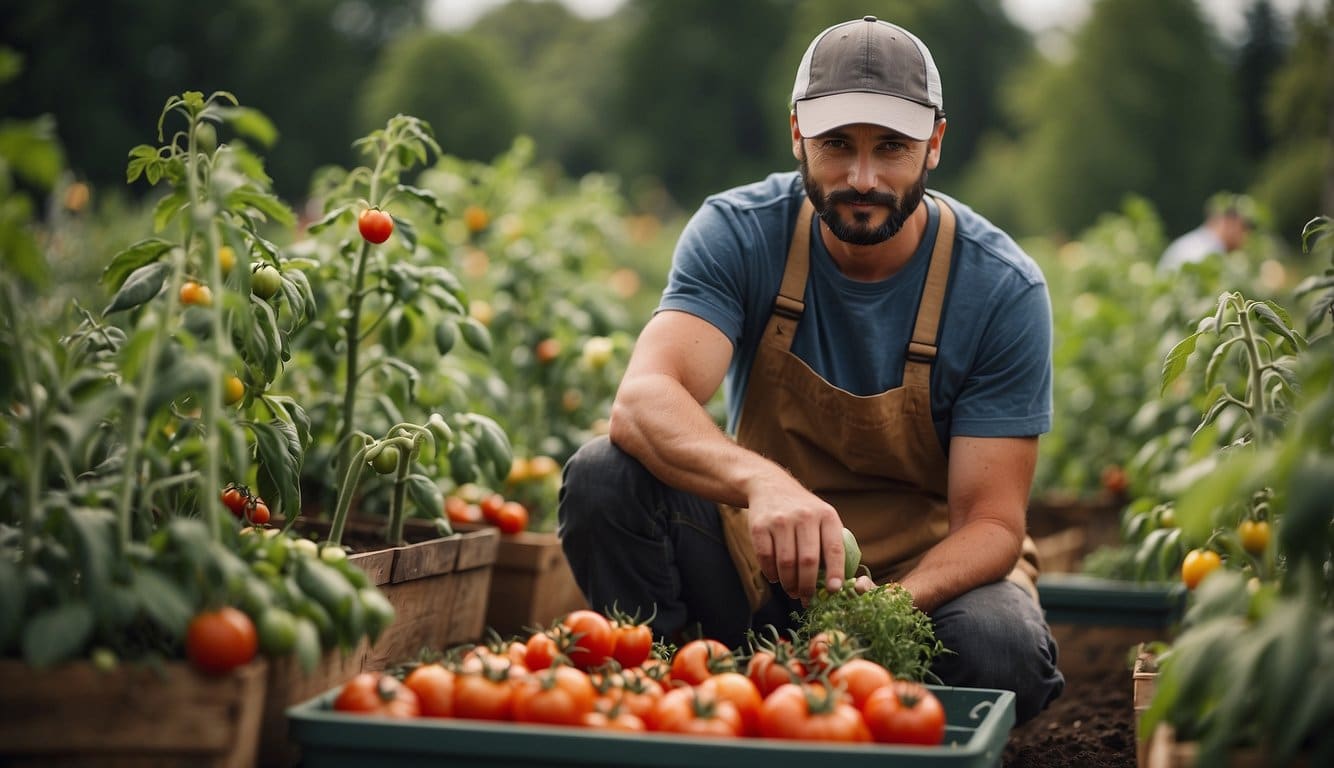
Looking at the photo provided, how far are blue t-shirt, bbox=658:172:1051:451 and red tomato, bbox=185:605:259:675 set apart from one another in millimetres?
1455

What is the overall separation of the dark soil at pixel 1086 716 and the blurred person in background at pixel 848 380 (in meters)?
0.16

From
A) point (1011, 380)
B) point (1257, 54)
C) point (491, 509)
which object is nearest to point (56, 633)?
point (491, 509)

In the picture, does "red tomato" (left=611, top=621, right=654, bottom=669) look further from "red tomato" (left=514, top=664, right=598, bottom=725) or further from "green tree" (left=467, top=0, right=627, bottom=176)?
"green tree" (left=467, top=0, right=627, bottom=176)

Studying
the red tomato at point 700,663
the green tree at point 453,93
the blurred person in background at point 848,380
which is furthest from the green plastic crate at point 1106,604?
the green tree at point 453,93

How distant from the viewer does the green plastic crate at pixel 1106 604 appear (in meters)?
3.81

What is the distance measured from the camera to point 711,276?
314 cm

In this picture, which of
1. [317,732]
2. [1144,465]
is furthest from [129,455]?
[1144,465]

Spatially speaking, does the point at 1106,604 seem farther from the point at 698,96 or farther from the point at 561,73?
the point at 561,73

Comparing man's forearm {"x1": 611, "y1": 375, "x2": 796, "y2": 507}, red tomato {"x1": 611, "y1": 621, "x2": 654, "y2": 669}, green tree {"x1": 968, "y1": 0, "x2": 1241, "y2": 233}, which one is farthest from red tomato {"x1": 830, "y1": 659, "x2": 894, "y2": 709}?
green tree {"x1": 968, "y1": 0, "x2": 1241, "y2": 233}

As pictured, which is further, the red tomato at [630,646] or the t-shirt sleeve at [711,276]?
the t-shirt sleeve at [711,276]

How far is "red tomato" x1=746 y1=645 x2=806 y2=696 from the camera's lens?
219 cm

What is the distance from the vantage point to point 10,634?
1.82m

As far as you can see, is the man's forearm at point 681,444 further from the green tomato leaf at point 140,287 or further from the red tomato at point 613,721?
the green tomato leaf at point 140,287

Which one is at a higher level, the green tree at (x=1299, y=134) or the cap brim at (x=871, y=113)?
the green tree at (x=1299, y=134)
